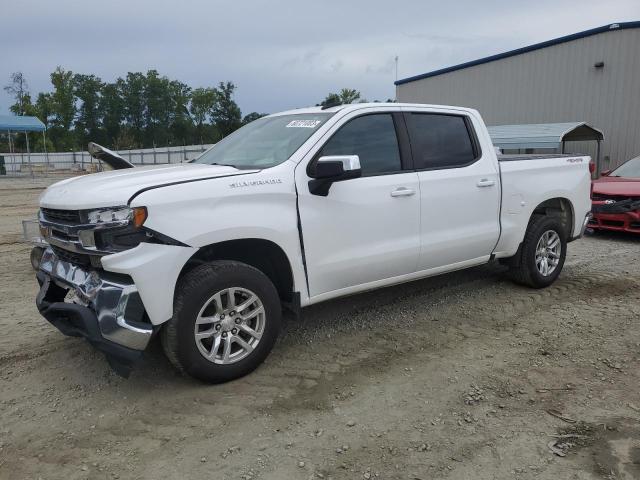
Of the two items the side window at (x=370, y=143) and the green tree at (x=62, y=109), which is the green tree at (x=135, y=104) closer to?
the green tree at (x=62, y=109)

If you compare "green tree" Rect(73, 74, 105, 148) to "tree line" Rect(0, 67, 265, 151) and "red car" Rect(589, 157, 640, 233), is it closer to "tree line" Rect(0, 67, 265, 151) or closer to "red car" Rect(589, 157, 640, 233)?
"tree line" Rect(0, 67, 265, 151)

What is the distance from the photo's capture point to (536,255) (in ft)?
19.0

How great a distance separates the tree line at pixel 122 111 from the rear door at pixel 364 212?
213 feet

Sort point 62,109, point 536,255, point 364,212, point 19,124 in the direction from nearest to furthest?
1. point 364,212
2. point 536,255
3. point 19,124
4. point 62,109

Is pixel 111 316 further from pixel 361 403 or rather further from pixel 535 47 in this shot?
pixel 535 47

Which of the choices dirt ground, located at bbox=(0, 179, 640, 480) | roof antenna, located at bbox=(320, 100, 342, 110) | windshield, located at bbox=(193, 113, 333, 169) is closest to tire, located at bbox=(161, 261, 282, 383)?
dirt ground, located at bbox=(0, 179, 640, 480)

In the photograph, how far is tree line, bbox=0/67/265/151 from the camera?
71.0 meters

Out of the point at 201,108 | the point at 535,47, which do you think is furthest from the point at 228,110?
the point at 535,47

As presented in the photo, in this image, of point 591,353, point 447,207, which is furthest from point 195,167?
point 591,353

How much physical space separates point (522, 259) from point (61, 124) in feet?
256

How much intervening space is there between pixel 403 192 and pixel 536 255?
7.24ft

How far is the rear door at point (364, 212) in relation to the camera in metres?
3.99

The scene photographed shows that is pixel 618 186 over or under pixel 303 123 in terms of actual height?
under

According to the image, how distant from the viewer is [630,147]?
1722 cm
